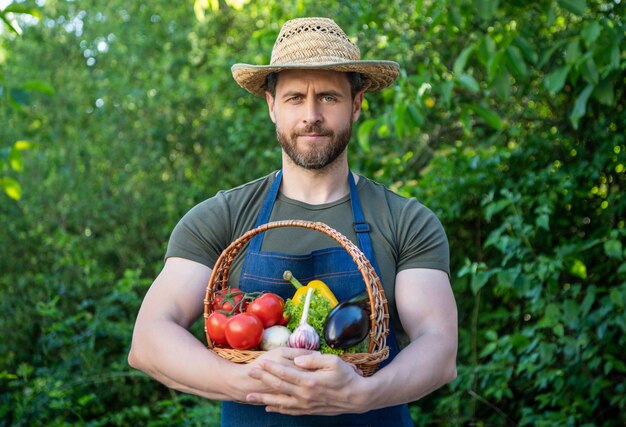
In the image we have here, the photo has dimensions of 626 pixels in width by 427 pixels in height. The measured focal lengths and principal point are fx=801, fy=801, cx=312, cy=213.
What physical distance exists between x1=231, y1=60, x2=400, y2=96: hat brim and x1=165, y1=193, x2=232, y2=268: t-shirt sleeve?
0.42 m

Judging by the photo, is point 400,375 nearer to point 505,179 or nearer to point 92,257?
point 505,179

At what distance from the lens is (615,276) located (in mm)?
4172

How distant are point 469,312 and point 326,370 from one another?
3.53m

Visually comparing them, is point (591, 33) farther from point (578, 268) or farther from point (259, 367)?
point (259, 367)

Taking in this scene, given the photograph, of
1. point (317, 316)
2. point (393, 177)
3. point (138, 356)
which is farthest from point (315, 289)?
point (393, 177)

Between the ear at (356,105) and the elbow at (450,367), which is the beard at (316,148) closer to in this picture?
the ear at (356,105)

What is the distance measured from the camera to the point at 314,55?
2.25m

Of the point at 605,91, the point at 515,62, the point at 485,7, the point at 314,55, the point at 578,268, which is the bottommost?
the point at 578,268

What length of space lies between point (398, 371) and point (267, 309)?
1.14 ft

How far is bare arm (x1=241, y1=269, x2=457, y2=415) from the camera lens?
1736 mm

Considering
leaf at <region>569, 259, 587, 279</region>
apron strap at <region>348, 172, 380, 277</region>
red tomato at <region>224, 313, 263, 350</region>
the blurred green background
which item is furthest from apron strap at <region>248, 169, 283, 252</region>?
leaf at <region>569, 259, 587, 279</region>

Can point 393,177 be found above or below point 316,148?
above

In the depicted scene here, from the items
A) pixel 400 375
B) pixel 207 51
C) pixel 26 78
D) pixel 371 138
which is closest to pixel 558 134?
pixel 371 138

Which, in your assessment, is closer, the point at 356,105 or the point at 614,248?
the point at 356,105
